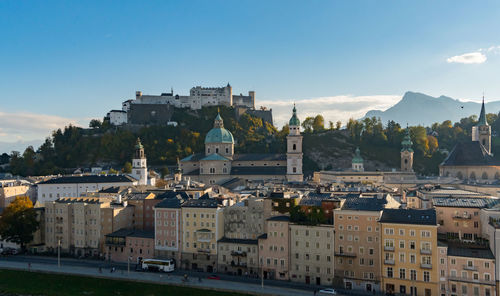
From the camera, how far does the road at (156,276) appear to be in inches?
1877

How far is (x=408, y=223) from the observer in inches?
1818

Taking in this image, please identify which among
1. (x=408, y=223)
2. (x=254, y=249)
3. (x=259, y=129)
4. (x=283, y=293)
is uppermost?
(x=259, y=129)

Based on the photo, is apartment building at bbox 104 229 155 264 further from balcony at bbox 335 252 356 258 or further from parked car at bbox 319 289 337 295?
balcony at bbox 335 252 356 258

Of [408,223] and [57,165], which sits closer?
[408,223]

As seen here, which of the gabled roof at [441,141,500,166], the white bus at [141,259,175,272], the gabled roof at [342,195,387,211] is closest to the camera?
the gabled roof at [342,195,387,211]

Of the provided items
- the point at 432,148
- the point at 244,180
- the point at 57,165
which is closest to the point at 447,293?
the point at 244,180

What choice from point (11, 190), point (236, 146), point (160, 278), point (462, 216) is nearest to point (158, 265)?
point (160, 278)

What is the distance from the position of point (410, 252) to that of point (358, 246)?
5.29m

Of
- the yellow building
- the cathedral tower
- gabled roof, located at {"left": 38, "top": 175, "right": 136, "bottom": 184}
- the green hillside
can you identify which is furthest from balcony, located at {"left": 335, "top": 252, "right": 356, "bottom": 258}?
the cathedral tower

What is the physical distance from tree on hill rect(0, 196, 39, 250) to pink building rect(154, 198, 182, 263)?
19503 mm

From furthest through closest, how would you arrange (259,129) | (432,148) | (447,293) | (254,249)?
(259,129), (432,148), (254,249), (447,293)

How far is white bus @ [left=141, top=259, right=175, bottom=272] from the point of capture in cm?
5575

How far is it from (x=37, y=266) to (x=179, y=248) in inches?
706

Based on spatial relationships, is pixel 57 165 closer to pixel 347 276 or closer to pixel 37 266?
pixel 37 266
